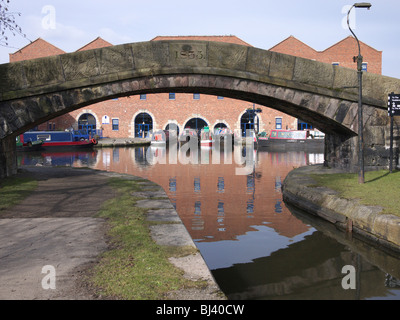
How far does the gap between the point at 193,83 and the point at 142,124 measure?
3273 centimetres

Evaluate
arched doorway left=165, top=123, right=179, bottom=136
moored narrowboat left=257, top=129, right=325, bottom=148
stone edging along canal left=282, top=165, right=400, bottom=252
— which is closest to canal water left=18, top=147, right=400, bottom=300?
stone edging along canal left=282, top=165, right=400, bottom=252

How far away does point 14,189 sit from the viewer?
915 centimetres

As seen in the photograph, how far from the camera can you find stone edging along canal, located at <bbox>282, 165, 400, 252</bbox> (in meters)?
6.45

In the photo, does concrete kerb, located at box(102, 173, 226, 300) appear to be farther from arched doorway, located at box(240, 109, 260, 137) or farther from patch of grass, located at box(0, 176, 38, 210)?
arched doorway, located at box(240, 109, 260, 137)

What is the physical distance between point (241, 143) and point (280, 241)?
A: 3103 cm

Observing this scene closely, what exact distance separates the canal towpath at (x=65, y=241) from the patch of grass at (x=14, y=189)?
193mm

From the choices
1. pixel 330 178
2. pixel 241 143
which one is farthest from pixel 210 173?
pixel 241 143

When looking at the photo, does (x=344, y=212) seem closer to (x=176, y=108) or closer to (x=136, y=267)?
(x=136, y=267)

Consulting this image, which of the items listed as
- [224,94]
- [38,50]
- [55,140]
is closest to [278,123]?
[55,140]

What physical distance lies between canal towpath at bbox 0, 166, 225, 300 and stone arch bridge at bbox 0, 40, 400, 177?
2.67 m

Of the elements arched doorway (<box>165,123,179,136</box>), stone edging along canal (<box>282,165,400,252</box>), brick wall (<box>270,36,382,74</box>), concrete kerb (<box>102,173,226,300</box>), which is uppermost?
brick wall (<box>270,36,382,74</box>)
